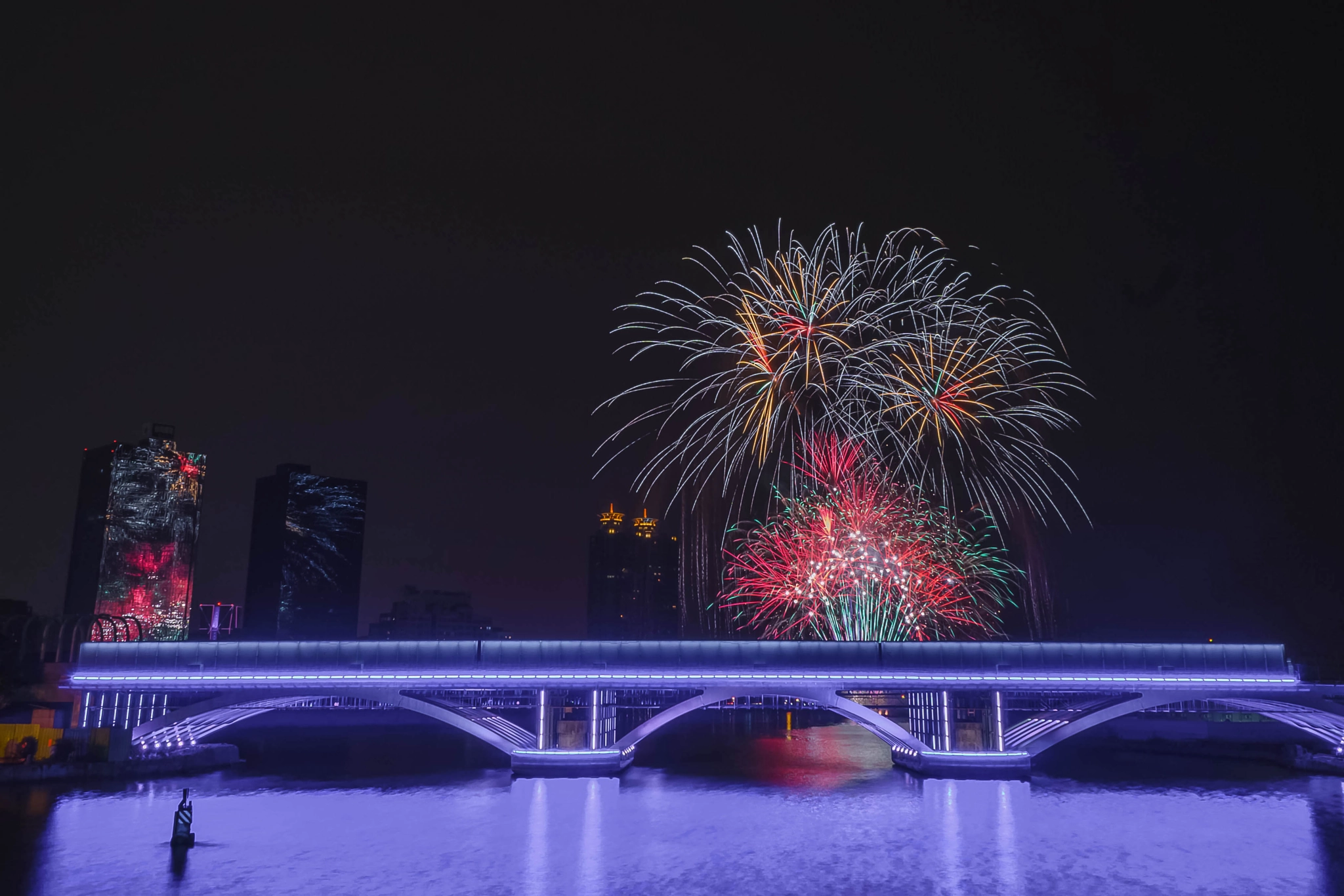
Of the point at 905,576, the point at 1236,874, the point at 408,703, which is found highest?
the point at 905,576

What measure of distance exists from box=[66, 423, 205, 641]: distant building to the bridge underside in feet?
432

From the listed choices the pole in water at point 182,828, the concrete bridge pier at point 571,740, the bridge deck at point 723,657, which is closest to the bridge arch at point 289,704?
the concrete bridge pier at point 571,740

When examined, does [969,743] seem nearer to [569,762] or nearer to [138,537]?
[569,762]

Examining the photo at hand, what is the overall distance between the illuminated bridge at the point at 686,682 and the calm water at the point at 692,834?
3689mm

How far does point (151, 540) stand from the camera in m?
192

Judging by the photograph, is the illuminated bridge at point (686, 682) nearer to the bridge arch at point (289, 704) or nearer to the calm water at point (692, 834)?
the bridge arch at point (289, 704)

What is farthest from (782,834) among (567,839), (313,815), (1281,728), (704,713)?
(704,713)

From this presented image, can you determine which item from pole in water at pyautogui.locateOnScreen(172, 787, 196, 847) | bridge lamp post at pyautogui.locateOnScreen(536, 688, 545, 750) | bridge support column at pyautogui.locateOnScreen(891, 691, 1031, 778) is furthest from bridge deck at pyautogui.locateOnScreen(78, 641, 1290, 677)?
pole in water at pyautogui.locateOnScreen(172, 787, 196, 847)

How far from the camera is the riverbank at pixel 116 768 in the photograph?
2594 inches

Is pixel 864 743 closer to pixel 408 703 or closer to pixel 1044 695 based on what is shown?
pixel 1044 695

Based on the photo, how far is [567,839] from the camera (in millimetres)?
50781

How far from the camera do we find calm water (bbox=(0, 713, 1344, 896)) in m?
42.8

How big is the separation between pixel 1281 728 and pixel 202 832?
92.8 meters

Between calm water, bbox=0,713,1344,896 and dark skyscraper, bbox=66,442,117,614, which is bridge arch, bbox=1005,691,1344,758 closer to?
calm water, bbox=0,713,1344,896
